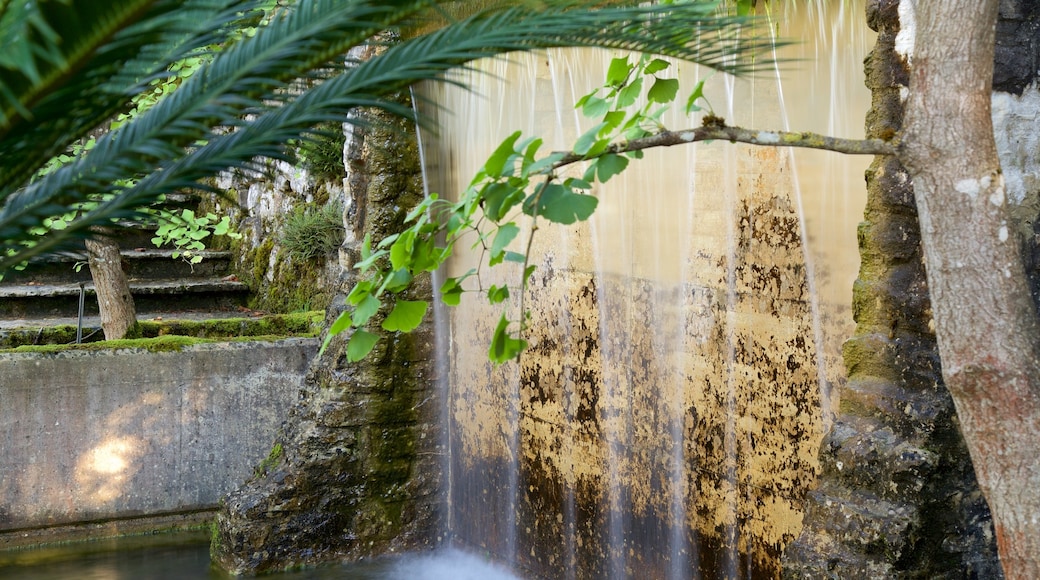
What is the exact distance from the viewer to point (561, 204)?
2627 mm

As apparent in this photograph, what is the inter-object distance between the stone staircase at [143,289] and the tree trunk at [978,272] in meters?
8.40

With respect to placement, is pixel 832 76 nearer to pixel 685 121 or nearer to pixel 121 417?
pixel 685 121

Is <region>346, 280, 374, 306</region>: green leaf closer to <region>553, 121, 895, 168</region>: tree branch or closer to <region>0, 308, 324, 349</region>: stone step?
<region>553, 121, 895, 168</region>: tree branch

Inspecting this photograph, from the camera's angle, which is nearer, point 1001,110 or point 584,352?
point 1001,110

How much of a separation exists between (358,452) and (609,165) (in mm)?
4805

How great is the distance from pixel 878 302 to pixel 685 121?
1910 mm

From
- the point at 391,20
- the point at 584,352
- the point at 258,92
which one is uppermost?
the point at 391,20

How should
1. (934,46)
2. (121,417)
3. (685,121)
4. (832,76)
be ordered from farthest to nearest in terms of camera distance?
(121,417) < (685,121) < (832,76) < (934,46)

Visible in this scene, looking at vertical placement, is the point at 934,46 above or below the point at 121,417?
above

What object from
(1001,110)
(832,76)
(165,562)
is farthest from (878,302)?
(165,562)

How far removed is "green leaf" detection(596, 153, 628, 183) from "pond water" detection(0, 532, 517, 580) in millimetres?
4542

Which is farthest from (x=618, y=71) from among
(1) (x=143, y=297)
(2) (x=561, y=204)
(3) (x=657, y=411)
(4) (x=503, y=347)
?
(1) (x=143, y=297)

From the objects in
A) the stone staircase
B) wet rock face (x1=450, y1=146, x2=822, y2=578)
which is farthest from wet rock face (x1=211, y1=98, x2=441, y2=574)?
the stone staircase

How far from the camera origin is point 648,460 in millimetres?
5617
